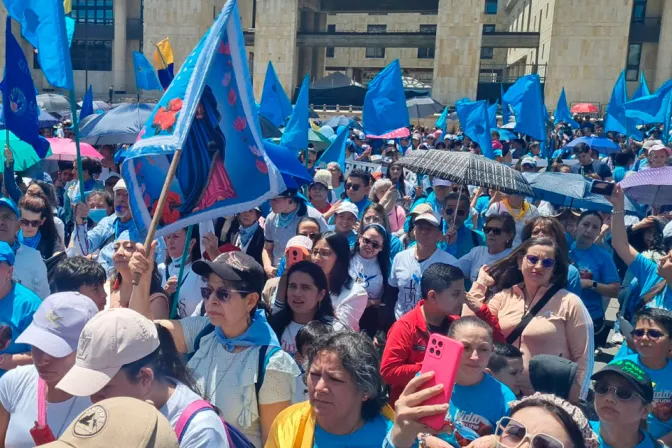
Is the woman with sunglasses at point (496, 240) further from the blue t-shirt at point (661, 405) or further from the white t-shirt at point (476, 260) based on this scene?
the blue t-shirt at point (661, 405)

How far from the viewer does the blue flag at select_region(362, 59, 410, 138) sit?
1046 centimetres

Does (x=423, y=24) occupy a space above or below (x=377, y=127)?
above

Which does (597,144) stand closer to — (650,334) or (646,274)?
(646,274)

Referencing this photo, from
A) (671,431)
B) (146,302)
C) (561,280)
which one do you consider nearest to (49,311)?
(146,302)

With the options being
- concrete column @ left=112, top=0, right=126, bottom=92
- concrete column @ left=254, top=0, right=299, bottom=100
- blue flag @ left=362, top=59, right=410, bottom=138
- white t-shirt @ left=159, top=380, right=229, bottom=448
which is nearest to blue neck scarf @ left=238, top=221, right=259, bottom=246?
white t-shirt @ left=159, top=380, right=229, bottom=448

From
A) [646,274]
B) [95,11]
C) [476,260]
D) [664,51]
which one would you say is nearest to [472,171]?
[476,260]

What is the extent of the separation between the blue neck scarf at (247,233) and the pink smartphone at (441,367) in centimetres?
406

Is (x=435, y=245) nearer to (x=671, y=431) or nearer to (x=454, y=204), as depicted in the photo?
(x=454, y=204)

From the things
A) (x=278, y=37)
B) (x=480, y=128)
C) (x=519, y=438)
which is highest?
(x=278, y=37)

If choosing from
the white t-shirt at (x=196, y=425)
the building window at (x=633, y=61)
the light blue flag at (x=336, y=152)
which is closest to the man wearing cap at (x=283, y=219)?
the white t-shirt at (x=196, y=425)

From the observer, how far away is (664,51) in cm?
3775

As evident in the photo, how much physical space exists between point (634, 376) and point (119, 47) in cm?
4877

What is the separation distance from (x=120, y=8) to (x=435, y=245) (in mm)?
47200

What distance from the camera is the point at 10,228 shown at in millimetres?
4664
